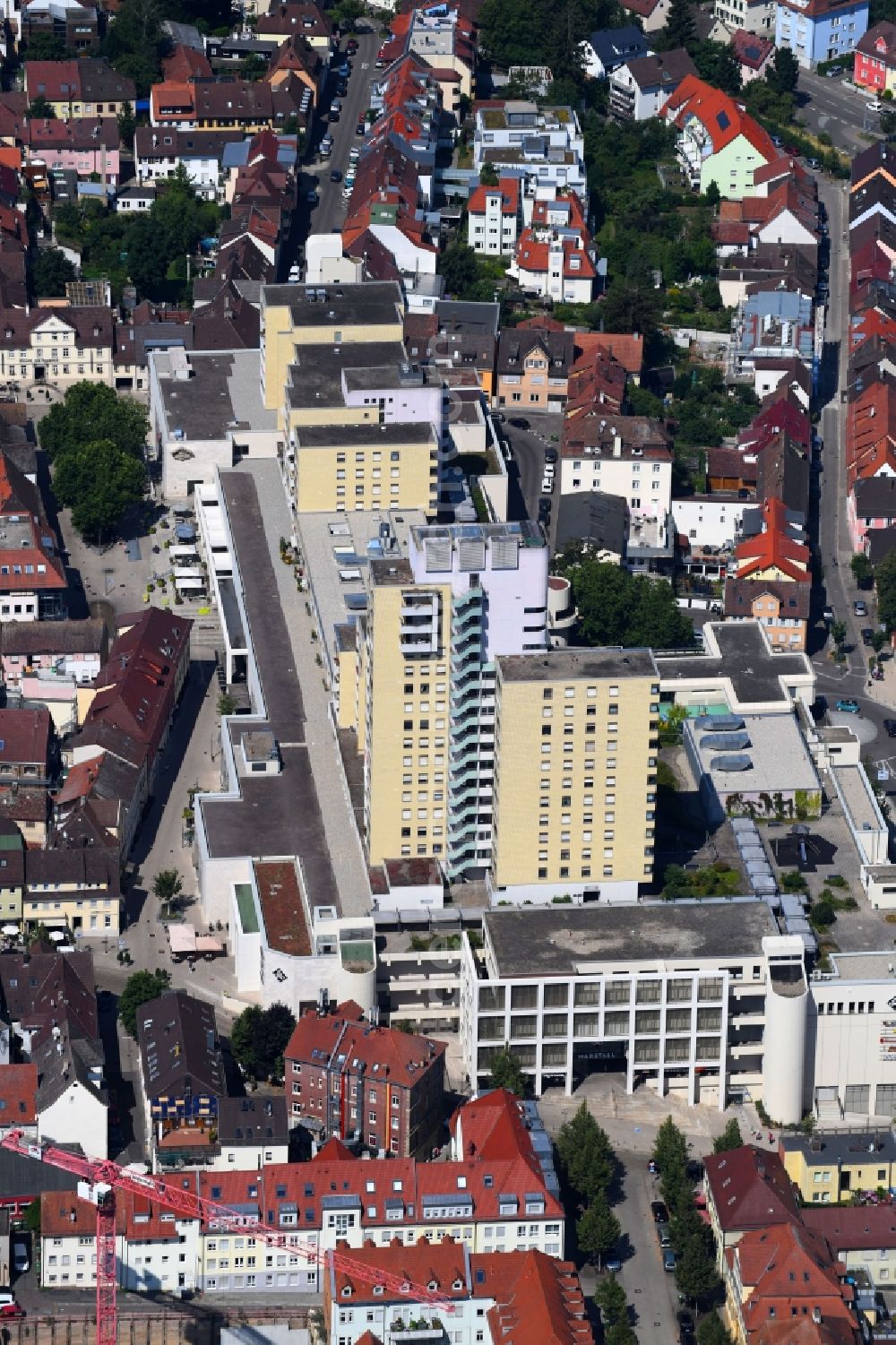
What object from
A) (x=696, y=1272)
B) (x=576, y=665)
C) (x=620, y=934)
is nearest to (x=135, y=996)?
(x=620, y=934)

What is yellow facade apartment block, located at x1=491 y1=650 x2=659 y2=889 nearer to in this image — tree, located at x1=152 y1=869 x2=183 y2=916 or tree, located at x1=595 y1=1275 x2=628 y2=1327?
tree, located at x1=152 y1=869 x2=183 y2=916

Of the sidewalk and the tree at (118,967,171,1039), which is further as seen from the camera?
the sidewalk

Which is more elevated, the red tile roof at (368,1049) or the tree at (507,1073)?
the red tile roof at (368,1049)

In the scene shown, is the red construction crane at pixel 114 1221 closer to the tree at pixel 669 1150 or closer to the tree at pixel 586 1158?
the tree at pixel 586 1158

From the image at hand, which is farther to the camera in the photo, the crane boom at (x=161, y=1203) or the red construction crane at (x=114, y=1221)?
the crane boom at (x=161, y=1203)

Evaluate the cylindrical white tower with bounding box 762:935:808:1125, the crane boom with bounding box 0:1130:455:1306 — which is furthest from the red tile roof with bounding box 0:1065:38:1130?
the cylindrical white tower with bounding box 762:935:808:1125

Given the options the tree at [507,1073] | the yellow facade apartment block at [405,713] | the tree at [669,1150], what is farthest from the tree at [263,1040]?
the tree at [669,1150]
